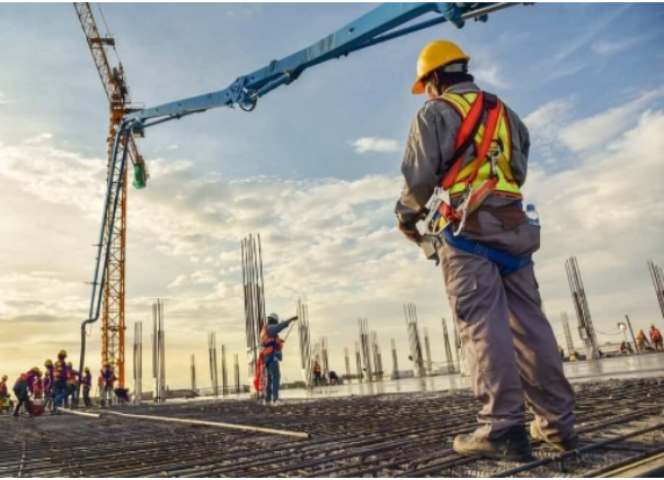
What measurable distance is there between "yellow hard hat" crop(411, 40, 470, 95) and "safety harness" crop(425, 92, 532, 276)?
23 cm

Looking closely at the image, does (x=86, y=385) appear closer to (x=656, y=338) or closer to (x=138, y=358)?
(x=138, y=358)

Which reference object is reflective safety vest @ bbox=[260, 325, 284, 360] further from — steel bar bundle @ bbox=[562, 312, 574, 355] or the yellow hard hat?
steel bar bundle @ bbox=[562, 312, 574, 355]

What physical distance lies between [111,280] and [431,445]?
3000 centimetres

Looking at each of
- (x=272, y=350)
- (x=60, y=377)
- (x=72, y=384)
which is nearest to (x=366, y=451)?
(x=272, y=350)

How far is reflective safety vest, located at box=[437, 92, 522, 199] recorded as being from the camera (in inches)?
89.5

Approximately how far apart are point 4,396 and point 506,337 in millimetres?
20964

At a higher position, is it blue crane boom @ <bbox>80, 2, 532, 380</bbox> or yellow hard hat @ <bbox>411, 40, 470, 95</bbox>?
blue crane boom @ <bbox>80, 2, 532, 380</bbox>

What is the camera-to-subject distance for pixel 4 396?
1862 cm

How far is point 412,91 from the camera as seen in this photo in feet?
8.99

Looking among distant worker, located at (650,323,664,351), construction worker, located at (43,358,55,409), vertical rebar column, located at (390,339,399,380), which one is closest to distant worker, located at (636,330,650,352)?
distant worker, located at (650,323,664,351)

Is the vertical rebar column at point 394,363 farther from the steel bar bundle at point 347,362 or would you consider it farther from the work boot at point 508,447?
the work boot at point 508,447

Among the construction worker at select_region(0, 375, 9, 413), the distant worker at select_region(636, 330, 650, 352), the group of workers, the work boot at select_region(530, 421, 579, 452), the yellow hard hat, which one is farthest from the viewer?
the distant worker at select_region(636, 330, 650, 352)

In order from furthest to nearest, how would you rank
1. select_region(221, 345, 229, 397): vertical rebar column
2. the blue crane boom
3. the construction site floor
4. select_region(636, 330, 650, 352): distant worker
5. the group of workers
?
select_region(221, 345, 229, 397): vertical rebar column < select_region(636, 330, 650, 352): distant worker < the group of workers < the blue crane boom < the construction site floor

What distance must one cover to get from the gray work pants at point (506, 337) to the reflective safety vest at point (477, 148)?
16 cm
